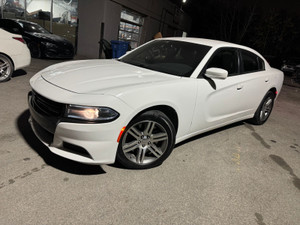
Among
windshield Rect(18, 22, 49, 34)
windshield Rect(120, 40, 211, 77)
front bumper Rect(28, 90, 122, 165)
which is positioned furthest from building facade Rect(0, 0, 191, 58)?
front bumper Rect(28, 90, 122, 165)

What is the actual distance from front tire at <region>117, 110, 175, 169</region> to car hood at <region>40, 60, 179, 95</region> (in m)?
0.38

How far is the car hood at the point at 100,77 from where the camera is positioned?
2453mm

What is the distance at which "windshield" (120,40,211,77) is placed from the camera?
10.6ft

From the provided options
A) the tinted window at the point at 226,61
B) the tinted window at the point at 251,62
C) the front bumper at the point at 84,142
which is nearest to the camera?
the front bumper at the point at 84,142

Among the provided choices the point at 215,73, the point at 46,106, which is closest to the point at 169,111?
the point at 215,73

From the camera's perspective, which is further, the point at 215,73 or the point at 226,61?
the point at 226,61

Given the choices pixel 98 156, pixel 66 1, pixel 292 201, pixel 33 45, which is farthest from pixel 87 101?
pixel 66 1

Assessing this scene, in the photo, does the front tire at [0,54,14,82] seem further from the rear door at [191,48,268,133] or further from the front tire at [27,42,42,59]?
the rear door at [191,48,268,133]

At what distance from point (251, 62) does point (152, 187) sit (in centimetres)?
292

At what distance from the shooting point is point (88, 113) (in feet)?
7.45

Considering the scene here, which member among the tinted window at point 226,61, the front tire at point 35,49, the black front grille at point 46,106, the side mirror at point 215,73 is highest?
the tinted window at point 226,61

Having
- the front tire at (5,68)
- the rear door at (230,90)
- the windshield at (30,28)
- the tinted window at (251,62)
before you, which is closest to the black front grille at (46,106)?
the rear door at (230,90)

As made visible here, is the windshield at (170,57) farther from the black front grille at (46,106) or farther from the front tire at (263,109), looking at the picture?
the front tire at (263,109)

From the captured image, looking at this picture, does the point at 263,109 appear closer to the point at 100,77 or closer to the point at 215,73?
the point at 215,73
